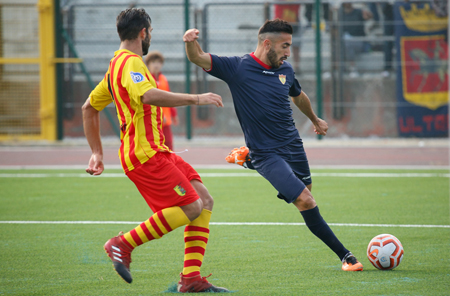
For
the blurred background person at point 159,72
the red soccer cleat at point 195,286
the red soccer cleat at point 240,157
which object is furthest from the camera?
the blurred background person at point 159,72

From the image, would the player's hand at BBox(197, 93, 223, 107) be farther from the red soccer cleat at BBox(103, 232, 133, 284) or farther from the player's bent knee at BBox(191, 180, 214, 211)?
the red soccer cleat at BBox(103, 232, 133, 284)

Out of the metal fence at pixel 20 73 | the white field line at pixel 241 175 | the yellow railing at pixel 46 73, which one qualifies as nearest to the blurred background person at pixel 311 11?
the white field line at pixel 241 175

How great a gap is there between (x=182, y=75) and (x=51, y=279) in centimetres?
1286

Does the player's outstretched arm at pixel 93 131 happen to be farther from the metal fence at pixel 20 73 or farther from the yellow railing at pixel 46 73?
the metal fence at pixel 20 73

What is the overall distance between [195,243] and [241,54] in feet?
42.7

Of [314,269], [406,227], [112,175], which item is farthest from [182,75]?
[314,269]

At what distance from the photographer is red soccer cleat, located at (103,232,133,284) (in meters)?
3.95

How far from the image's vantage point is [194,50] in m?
4.66

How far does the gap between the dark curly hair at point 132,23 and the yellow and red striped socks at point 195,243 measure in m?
1.37

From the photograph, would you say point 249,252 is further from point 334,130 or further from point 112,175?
point 334,130

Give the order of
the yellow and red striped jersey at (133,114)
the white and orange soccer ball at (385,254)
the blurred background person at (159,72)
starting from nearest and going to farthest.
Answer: the yellow and red striped jersey at (133,114), the white and orange soccer ball at (385,254), the blurred background person at (159,72)

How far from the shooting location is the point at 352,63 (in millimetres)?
16375

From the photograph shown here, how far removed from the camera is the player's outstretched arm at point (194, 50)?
4.52 meters

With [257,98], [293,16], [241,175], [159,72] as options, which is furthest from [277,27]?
[293,16]
